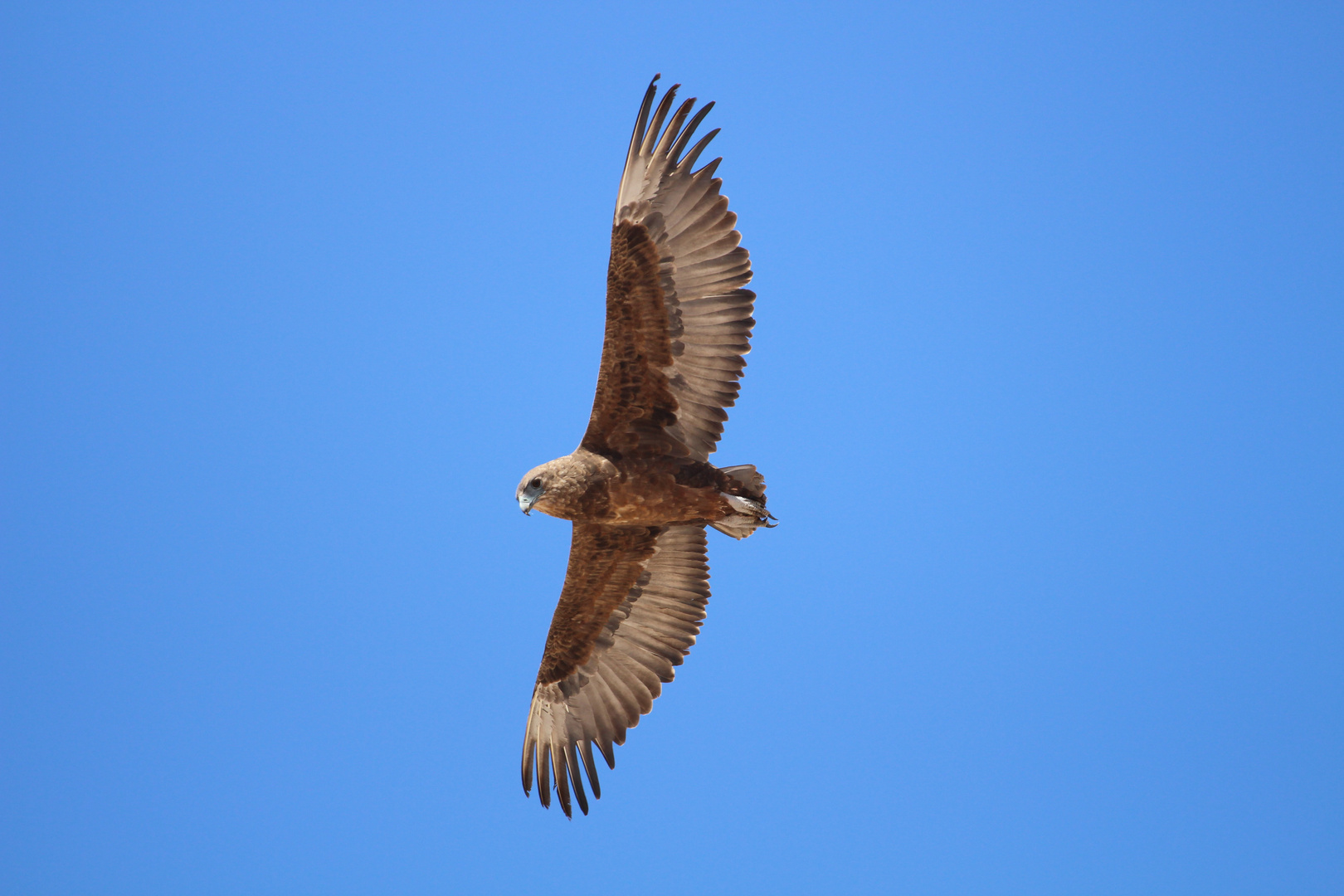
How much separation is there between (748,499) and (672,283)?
1718 mm

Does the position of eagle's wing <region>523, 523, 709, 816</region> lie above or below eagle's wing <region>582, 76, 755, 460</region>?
below

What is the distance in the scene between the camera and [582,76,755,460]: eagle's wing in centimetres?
776

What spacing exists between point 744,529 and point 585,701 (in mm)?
2218

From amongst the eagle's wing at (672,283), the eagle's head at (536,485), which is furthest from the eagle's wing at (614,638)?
the eagle's wing at (672,283)

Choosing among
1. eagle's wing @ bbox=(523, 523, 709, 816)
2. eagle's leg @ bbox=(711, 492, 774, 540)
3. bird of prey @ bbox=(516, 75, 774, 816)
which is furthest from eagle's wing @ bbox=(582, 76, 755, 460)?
eagle's wing @ bbox=(523, 523, 709, 816)

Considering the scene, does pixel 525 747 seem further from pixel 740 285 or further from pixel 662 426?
pixel 740 285

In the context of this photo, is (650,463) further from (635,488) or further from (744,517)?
(744,517)

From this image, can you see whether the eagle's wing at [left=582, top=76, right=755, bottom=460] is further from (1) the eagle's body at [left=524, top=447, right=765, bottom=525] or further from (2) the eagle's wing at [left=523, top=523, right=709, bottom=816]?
(2) the eagle's wing at [left=523, top=523, right=709, bottom=816]

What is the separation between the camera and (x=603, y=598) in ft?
29.6

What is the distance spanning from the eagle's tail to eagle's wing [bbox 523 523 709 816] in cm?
84

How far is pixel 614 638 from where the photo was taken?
29.7ft

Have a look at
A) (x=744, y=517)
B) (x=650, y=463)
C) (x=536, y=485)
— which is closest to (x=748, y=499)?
(x=744, y=517)

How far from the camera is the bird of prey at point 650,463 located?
7785 millimetres

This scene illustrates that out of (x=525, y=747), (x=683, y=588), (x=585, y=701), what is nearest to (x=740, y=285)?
(x=683, y=588)
